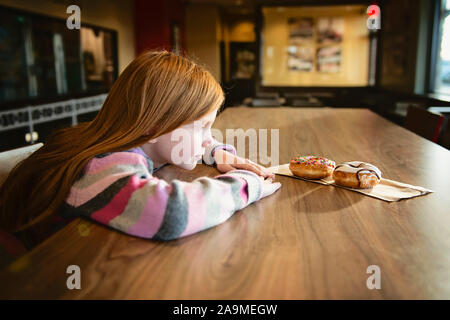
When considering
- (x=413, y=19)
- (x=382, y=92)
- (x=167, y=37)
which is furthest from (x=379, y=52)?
(x=167, y=37)

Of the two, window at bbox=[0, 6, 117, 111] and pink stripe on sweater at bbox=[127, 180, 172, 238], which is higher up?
window at bbox=[0, 6, 117, 111]

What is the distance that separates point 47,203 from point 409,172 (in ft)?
3.43

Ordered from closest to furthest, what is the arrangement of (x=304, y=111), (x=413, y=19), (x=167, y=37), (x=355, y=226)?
(x=355, y=226) → (x=304, y=111) → (x=413, y=19) → (x=167, y=37)

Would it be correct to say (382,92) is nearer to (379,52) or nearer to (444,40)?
(379,52)

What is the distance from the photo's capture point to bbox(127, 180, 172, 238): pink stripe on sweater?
2.39 feet

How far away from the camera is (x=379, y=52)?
7.29 meters

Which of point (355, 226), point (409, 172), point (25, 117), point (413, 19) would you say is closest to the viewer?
point (355, 226)

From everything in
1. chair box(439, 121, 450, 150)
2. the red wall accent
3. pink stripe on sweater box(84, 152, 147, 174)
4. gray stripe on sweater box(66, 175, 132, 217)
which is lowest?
chair box(439, 121, 450, 150)

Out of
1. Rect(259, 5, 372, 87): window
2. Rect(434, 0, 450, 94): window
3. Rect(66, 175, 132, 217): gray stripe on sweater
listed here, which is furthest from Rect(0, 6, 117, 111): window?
Rect(434, 0, 450, 94): window

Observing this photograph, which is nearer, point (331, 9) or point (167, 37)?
point (331, 9)

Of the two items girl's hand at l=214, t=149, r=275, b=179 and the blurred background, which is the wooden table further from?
the blurred background

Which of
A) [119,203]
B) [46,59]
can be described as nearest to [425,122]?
[119,203]

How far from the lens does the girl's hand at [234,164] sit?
3.78 feet

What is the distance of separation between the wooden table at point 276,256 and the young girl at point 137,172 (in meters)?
0.04
